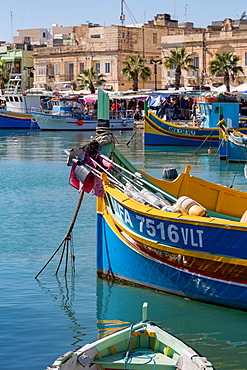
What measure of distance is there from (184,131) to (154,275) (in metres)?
30.2

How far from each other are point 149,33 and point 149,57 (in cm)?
272

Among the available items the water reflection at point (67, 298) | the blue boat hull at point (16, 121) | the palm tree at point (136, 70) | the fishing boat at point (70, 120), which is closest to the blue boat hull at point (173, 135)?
the fishing boat at point (70, 120)

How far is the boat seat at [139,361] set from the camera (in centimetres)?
684

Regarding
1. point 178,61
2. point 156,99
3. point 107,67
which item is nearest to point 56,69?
point 107,67

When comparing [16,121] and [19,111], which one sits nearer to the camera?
[16,121]

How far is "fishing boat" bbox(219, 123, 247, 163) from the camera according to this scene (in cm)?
3238

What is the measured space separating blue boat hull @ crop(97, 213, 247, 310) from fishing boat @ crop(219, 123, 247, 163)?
21.4 meters

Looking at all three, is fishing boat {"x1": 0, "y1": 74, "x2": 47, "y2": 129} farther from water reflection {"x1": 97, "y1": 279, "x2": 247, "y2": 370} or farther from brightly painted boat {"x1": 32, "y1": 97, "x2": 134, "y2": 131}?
water reflection {"x1": 97, "y1": 279, "x2": 247, "y2": 370}

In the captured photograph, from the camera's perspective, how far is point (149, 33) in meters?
74.7

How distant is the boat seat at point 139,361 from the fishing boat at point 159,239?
A: 2835 mm

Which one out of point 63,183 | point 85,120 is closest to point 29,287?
point 63,183

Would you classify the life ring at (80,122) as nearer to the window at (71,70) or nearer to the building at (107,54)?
the building at (107,54)

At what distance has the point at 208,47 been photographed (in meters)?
64.9

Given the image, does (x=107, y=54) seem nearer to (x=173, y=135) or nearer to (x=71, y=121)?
(x=71, y=121)
